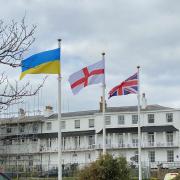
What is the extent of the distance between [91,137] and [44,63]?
232 ft

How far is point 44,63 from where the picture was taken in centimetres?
1939

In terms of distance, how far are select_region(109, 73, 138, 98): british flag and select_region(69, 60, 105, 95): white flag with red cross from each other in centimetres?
257

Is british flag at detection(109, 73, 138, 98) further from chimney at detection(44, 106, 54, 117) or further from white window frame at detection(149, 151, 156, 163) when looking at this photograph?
chimney at detection(44, 106, 54, 117)

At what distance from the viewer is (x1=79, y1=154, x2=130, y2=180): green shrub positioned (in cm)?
1927

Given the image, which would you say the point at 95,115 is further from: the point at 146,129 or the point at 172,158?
the point at 172,158

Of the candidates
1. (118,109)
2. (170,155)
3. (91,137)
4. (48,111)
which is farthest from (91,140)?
(170,155)

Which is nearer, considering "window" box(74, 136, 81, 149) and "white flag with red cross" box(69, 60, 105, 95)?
Answer: "white flag with red cross" box(69, 60, 105, 95)

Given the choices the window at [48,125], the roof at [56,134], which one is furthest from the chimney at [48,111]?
the roof at [56,134]

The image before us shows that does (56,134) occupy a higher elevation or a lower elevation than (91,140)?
higher

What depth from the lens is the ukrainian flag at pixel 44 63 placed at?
717 inches

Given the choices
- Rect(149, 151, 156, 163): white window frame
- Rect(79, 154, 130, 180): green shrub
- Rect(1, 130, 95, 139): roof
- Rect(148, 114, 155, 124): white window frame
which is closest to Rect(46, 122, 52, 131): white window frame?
Rect(1, 130, 95, 139): roof

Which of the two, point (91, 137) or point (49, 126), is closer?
point (91, 137)

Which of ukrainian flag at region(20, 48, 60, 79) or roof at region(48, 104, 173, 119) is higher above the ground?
roof at region(48, 104, 173, 119)

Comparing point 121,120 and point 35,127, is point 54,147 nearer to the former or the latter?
point 35,127
